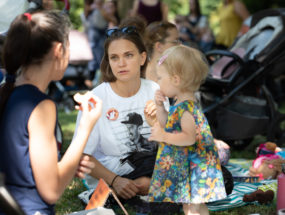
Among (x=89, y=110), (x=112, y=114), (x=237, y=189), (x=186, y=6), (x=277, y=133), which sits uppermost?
(x=186, y=6)

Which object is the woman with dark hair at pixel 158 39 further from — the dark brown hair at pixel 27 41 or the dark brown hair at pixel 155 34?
the dark brown hair at pixel 27 41

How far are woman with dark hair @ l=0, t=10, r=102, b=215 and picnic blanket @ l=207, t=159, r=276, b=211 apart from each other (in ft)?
4.80

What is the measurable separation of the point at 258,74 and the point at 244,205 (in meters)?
1.47

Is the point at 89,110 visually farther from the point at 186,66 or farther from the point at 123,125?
the point at 123,125

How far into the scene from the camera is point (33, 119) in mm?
1737

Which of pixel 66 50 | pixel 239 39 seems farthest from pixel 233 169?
pixel 66 50

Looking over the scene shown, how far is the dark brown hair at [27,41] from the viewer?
69.7 inches

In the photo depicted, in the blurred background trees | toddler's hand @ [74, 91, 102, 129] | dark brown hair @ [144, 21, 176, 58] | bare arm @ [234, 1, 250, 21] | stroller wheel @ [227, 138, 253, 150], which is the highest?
the blurred background trees

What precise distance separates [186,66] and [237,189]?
1339 mm

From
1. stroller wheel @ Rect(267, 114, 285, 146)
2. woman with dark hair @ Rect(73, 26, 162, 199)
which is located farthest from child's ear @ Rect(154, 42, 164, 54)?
stroller wheel @ Rect(267, 114, 285, 146)

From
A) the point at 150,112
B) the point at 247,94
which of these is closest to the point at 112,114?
the point at 150,112

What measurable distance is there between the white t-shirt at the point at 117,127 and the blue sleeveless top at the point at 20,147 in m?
1.12

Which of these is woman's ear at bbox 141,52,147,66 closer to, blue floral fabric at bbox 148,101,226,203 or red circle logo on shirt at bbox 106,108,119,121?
red circle logo on shirt at bbox 106,108,119,121

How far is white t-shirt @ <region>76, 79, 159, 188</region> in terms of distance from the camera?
2.95 m
